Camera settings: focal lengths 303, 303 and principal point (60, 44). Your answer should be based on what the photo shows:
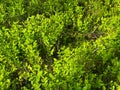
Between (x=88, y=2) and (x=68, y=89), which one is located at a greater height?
(x=88, y=2)

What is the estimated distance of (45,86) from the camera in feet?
10.5

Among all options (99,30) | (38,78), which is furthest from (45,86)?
(99,30)

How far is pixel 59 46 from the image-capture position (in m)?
3.92

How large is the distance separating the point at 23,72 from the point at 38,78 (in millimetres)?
417

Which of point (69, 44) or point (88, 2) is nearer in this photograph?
point (69, 44)

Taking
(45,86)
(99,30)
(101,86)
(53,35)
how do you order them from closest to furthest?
(45,86) < (101,86) < (53,35) < (99,30)

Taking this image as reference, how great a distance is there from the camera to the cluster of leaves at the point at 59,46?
3309mm

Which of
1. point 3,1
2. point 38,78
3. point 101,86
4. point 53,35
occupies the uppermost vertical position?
point 3,1

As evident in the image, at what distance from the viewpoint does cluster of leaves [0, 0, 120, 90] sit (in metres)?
3.31

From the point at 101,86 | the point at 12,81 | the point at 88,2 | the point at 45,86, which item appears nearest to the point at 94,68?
the point at 101,86

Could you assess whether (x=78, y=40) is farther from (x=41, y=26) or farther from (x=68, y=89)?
(x=68, y=89)

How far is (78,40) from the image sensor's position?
4008mm

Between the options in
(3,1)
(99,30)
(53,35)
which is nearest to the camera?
(53,35)

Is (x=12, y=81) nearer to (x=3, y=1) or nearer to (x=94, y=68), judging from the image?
(x=94, y=68)
